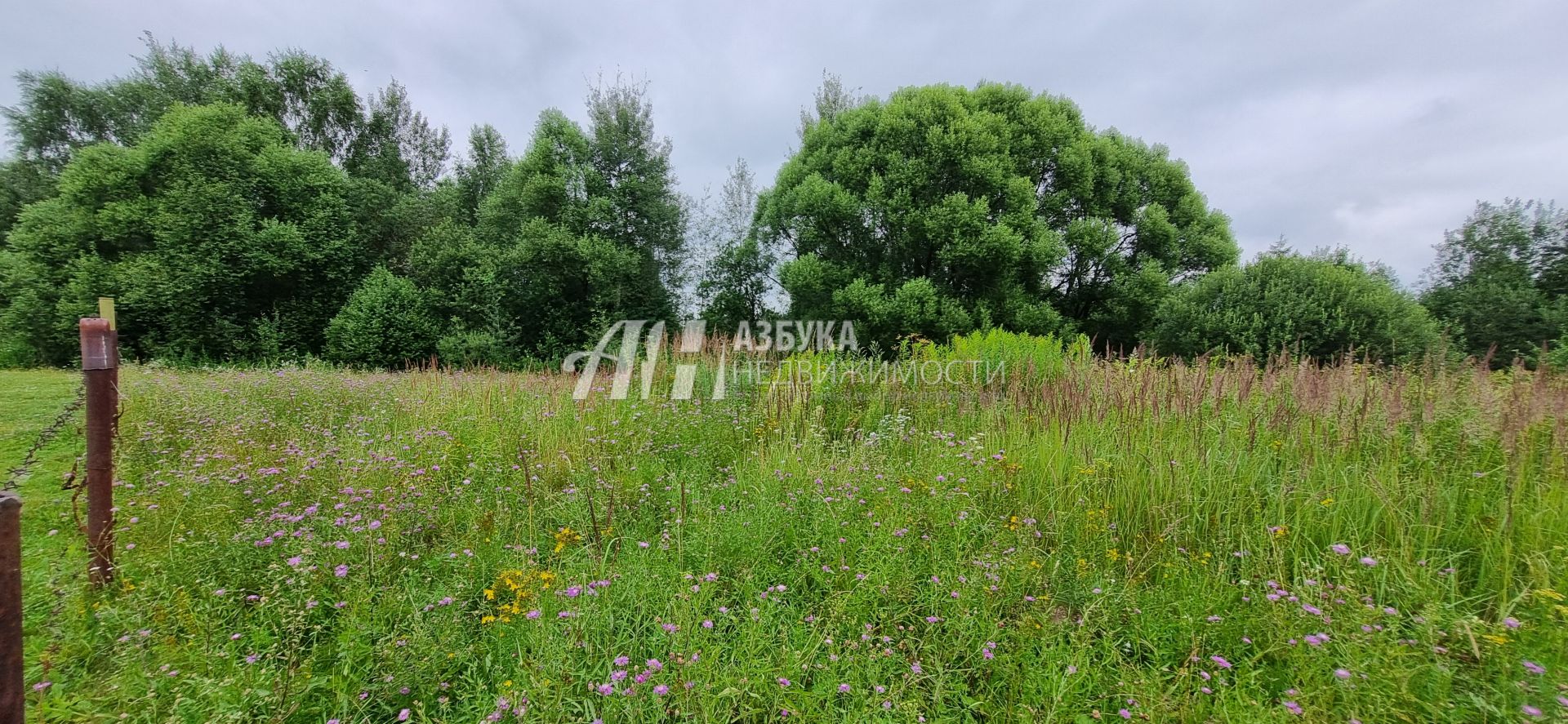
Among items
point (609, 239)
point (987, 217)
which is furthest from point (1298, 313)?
point (609, 239)

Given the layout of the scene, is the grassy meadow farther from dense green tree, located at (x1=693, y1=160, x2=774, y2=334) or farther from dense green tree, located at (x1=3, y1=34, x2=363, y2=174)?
dense green tree, located at (x1=3, y1=34, x2=363, y2=174)

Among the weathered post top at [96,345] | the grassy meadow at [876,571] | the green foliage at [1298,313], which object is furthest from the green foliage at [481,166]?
the green foliage at [1298,313]

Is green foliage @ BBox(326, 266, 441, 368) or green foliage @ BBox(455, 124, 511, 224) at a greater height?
green foliage @ BBox(455, 124, 511, 224)

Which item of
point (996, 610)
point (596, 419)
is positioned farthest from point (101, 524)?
point (996, 610)

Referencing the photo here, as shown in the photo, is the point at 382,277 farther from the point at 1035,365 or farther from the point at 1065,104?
the point at 1065,104


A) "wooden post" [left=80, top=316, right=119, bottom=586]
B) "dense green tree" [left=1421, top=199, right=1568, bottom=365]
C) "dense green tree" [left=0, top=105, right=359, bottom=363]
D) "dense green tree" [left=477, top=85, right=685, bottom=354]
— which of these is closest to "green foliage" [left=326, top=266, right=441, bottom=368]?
"dense green tree" [left=0, top=105, right=359, bottom=363]

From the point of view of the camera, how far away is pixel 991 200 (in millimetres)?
10398

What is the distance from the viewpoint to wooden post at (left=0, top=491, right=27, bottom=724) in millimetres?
696

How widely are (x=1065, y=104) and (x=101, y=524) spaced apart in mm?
14092

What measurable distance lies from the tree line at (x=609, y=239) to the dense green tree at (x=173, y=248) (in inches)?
2.1

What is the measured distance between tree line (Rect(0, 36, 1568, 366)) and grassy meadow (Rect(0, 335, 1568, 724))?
6057mm

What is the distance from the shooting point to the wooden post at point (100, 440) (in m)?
1.93

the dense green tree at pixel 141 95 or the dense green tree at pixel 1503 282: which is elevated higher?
the dense green tree at pixel 141 95

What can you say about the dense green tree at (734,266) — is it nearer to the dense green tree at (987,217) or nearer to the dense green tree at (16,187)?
the dense green tree at (987,217)
